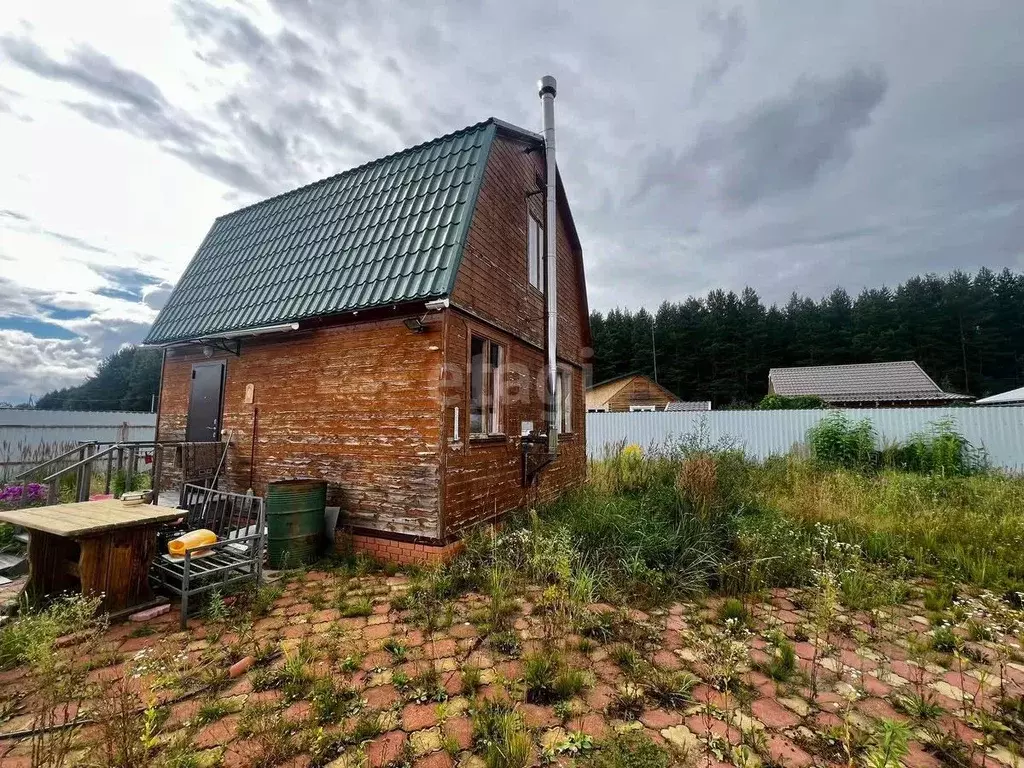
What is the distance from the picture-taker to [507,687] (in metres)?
2.88

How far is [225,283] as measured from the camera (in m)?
8.02

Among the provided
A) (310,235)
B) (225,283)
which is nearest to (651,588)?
(310,235)

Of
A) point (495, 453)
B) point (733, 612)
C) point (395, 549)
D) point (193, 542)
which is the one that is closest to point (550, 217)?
point (495, 453)

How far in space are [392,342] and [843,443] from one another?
12455 millimetres

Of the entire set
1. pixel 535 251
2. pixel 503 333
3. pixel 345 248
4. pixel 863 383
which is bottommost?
pixel 503 333

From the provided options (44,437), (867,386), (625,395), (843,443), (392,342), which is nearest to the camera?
(392,342)

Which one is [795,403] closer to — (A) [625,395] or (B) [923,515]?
(A) [625,395]

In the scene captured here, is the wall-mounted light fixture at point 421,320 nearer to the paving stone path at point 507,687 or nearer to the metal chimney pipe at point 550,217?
the metal chimney pipe at point 550,217

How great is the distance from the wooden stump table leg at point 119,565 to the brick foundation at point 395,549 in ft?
6.57

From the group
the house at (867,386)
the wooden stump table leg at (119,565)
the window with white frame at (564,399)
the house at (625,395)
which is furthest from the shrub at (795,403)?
the wooden stump table leg at (119,565)

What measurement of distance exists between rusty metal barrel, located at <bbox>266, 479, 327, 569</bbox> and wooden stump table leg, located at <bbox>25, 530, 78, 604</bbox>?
171cm

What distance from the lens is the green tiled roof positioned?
19.3 feet

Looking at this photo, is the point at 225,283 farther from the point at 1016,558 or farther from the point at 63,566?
the point at 1016,558

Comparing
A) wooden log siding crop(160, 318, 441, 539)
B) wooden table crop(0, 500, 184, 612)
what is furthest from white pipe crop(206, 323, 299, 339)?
wooden table crop(0, 500, 184, 612)
